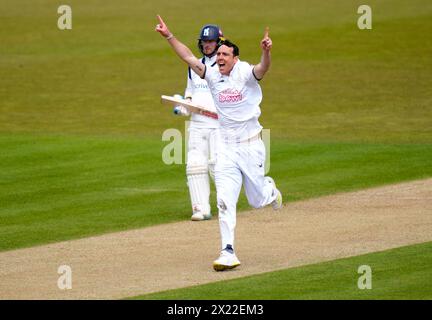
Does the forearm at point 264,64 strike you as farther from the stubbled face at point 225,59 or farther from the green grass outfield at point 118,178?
the green grass outfield at point 118,178

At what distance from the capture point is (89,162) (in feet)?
73.3

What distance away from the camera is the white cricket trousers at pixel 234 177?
1461 cm

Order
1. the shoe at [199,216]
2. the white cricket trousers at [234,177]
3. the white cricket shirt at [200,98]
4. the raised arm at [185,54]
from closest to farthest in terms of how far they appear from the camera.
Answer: the white cricket trousers at [234,177] → the raised arm at [185,54] → the shoe at [199,216] → the white cricket shirt at [200,98]

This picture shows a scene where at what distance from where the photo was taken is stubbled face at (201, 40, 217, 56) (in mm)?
16047

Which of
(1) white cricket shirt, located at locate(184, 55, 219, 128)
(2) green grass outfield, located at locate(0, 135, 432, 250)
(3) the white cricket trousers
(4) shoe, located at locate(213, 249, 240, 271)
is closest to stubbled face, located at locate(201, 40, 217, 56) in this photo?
(3) the white cricket trousers

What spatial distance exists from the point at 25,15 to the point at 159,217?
23885 mm

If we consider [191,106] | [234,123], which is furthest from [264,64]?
[191,106]

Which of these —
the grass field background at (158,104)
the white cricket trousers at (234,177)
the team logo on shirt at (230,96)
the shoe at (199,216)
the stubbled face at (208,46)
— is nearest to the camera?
the white cricket trousers at (234,177)

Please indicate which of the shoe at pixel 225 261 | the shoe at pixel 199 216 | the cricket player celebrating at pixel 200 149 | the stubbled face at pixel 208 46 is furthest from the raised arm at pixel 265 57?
the shoe at pixel 199 216

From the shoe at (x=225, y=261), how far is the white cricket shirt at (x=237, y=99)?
1469 mm

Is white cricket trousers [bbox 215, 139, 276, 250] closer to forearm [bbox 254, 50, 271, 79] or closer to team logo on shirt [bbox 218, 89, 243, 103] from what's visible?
team logo on shirt [bbox 218, 89, 243, 103]

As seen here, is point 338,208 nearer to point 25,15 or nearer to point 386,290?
point 386,290

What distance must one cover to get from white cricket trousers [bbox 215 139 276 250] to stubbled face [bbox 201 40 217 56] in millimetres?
1641
